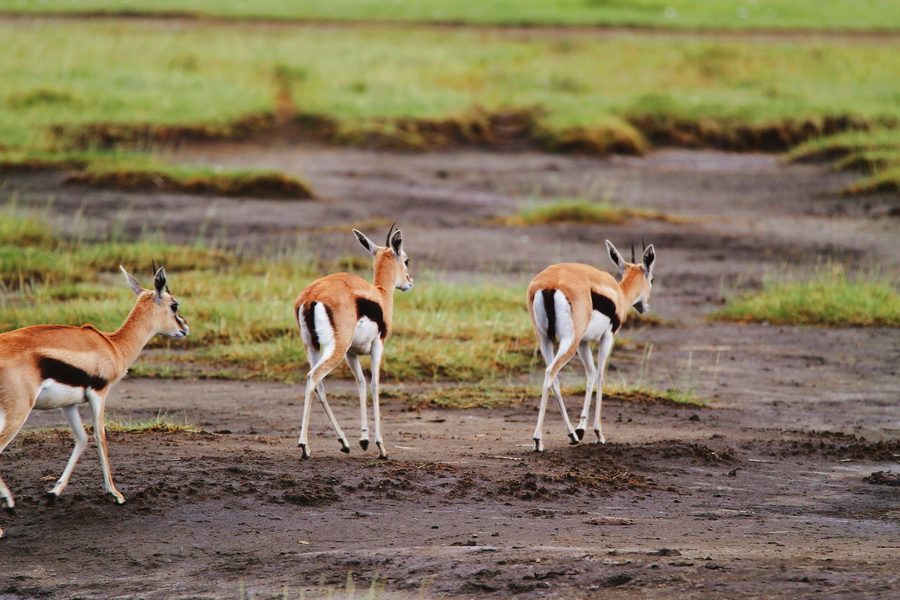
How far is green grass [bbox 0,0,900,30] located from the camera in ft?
106

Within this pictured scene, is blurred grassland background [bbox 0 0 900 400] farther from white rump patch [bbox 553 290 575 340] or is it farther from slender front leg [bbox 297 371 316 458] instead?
slender front leg [bbox 297 371 316 458]

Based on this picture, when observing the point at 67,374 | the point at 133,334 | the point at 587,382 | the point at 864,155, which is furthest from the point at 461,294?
the point at 864,155

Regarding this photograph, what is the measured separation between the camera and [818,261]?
48.5ft

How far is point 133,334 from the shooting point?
20.5ft

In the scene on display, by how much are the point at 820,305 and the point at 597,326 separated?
571 centimetres

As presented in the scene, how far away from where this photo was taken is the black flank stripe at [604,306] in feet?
24.5

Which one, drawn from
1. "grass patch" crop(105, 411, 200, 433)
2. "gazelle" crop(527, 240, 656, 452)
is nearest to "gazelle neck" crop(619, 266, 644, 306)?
"gazelle" crop(527, 240, 656, 452)

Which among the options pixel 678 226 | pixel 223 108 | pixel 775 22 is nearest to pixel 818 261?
pixel 678 226

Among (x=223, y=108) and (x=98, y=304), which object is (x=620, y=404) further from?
(x=223, y=108)

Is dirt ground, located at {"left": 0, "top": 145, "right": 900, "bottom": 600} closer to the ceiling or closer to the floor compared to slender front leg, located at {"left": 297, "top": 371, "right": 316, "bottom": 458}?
closer to the floor

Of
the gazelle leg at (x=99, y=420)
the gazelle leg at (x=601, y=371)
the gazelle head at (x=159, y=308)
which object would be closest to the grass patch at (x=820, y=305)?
the gazelle leg at (x=601, y=371)

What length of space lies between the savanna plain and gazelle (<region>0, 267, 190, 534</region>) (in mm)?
439

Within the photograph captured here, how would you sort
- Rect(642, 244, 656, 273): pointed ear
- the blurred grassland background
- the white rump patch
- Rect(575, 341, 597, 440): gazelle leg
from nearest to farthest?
the white rump patch → Rect(575, 341, 597, 440): gazelle leg → Rect(642, 244, 656, 273): pointed ear → the blurred grassland background

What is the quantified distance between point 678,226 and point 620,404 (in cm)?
827
